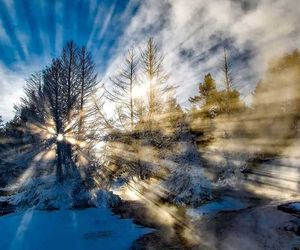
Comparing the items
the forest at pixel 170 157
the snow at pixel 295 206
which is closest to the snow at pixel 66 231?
the forest at pixel 170 157

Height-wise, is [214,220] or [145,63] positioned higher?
[145,63]

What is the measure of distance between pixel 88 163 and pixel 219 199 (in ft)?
28.1

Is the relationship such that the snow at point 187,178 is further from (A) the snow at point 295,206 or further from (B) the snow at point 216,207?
(A) the snow at point 295,206

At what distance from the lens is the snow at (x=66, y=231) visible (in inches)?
412

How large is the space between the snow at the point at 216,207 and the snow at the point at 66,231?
3.61 m

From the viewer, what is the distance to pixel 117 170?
965 inches

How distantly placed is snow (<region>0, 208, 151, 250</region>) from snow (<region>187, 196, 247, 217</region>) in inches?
142

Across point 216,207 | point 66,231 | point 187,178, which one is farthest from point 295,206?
point 66,231

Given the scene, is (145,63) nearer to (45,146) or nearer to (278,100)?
(45,146)

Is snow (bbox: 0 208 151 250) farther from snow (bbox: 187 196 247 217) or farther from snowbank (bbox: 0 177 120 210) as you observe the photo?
snow (bbox: 187 196 247 217)

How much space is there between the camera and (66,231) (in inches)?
472

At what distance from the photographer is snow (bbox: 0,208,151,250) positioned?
10453mm

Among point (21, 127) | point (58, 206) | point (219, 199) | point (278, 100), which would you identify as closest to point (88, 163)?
point (58, 206)

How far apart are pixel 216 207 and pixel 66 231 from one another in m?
7.86
